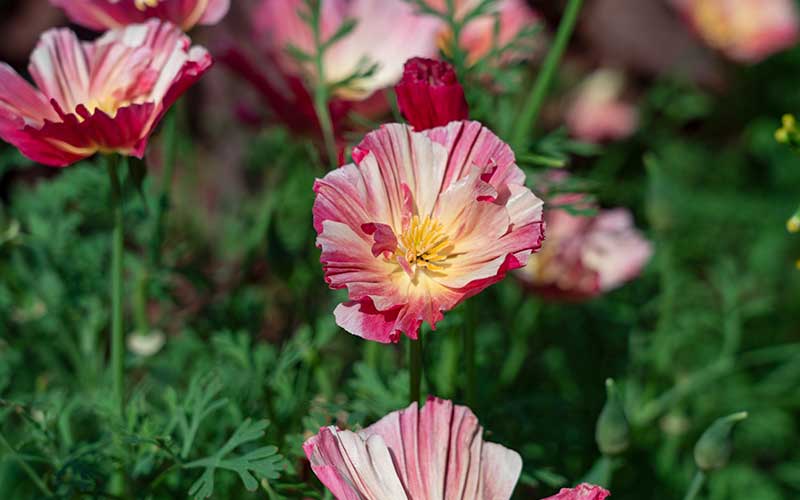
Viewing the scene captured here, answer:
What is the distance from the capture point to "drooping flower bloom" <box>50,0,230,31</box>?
0.86 meters

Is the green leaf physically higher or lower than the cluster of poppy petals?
lower

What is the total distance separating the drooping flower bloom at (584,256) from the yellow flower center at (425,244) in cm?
43

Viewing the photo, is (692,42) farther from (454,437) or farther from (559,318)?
(454,437)

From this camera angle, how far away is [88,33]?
198 centimetres

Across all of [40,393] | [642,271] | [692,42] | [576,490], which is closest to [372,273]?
[576,490]

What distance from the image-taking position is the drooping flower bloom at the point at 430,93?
70 cm

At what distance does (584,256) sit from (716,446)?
1.67 ft

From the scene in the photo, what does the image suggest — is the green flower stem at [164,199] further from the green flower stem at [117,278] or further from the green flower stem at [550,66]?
the green flower stem at [550,66]

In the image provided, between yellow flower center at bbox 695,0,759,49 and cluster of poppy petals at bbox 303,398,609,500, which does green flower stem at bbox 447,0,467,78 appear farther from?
yellow flower center at bbox 695,0,759,49

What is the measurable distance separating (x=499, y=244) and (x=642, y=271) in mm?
782

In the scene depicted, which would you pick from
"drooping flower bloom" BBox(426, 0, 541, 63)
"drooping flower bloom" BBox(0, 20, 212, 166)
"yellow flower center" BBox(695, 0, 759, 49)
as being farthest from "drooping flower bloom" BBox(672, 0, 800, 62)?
"drooping flower bloom" BBox(0, 20, 212, 166)

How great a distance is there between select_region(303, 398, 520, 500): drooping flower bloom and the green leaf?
84 mm

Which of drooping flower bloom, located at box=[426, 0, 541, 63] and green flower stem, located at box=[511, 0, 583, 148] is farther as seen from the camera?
drooping flower bloom, located at box=[426, 0, 541, 63]

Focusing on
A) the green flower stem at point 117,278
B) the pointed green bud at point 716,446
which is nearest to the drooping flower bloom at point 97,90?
the green flower stem at point 117,278
